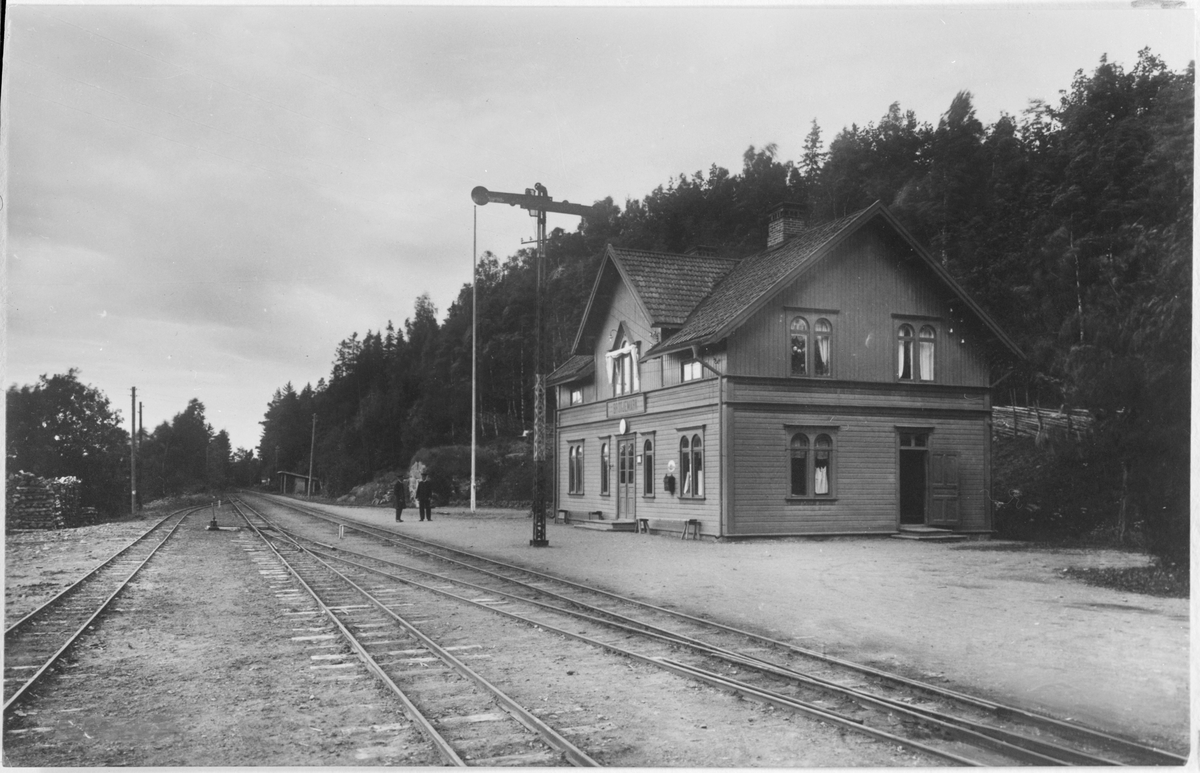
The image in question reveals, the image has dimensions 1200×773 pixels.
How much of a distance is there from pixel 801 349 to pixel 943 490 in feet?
17.2

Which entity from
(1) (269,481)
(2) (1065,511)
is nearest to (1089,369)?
(2) (1065,511)

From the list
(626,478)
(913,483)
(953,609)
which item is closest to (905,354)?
(913,483)

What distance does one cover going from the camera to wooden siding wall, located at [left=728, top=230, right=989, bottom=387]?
21.0 m

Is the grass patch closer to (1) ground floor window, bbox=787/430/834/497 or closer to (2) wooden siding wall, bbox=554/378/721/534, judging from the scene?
(1) ground floor window, bbox=787/430/834/497

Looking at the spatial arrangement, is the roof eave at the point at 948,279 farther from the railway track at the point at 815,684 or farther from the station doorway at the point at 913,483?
the railway track at the point at 815,684

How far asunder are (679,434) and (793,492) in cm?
345

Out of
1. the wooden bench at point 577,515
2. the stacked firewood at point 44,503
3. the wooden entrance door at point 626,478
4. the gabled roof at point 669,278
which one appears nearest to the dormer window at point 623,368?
the wooden entrance door at point 626,478

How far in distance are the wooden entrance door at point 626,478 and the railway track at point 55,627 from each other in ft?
43.2

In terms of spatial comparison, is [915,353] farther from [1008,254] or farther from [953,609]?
[953,609]

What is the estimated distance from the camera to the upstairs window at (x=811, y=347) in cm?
2128

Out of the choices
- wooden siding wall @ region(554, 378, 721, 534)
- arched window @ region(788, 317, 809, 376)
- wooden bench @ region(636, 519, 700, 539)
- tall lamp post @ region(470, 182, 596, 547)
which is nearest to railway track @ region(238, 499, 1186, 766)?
tall lamp post @ region(470, 182, 596, 547)

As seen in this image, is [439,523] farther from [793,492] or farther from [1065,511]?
[1065,511]

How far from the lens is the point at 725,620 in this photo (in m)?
10.3

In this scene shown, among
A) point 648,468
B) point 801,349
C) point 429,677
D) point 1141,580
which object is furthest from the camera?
point 648,468
